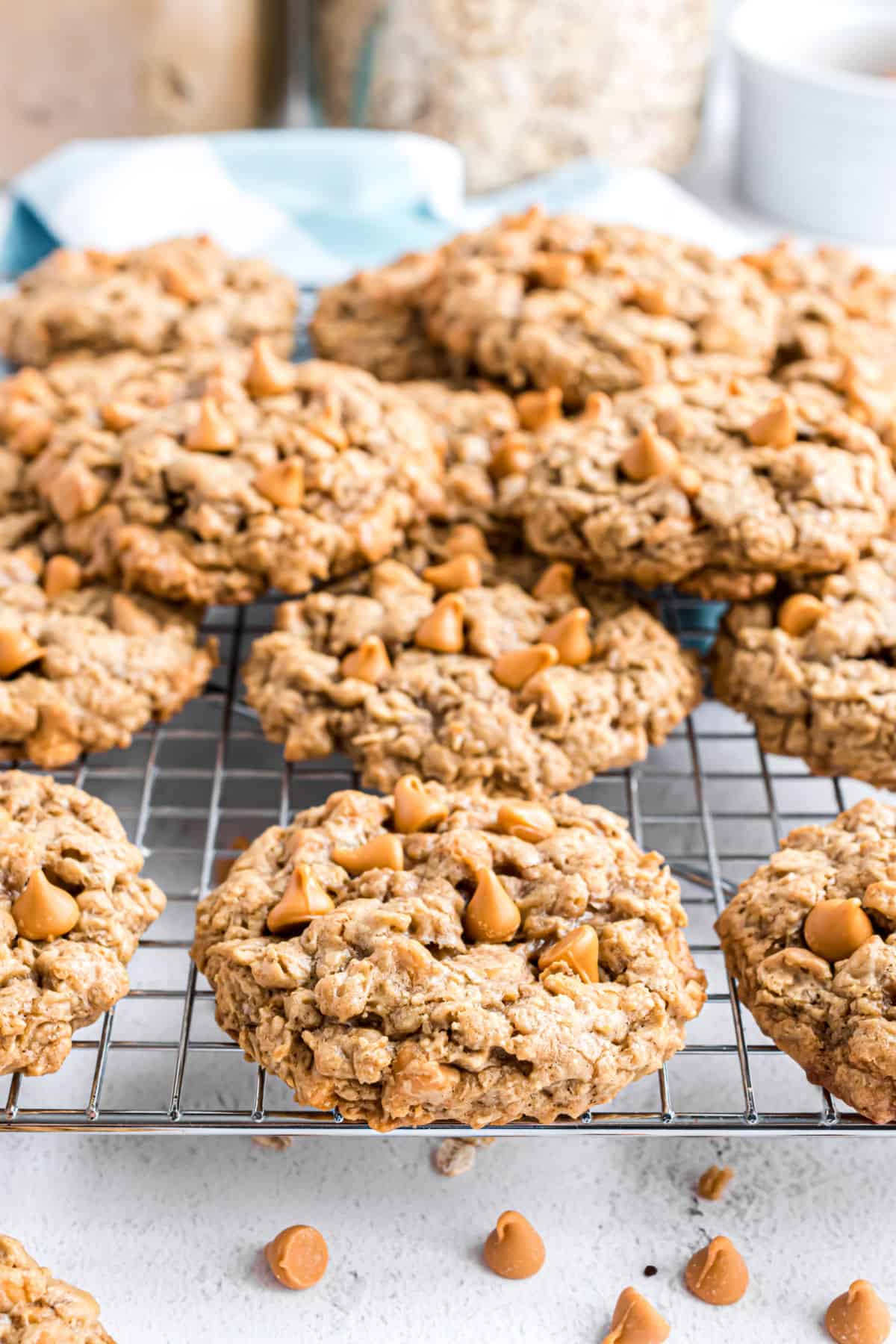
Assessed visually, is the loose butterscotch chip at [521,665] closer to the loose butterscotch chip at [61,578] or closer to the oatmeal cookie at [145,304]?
the loose butterscotch chip at [61,578]

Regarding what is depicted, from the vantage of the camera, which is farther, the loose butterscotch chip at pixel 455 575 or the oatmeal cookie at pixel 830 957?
the loose butterscotch chip at pixel 455 575

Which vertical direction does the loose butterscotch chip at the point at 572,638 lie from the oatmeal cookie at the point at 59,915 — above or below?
above

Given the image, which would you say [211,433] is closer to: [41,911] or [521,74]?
[41,911]

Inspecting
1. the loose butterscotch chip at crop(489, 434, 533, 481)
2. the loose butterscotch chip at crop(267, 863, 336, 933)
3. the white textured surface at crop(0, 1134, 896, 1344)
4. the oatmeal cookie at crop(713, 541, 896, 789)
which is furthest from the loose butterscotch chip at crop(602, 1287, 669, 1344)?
the loose butterscotch chip at crop(489, 434, 533, 481)

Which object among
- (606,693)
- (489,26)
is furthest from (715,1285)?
(489,26)

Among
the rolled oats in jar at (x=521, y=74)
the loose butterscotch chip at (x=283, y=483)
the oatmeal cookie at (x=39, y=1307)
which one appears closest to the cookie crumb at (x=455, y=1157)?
the oatmeal cookie at (x=39, y=1307)

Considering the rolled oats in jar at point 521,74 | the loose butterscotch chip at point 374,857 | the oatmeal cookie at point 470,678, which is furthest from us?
the rolled oats in jar at point 521,74

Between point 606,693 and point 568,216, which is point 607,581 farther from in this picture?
point 568,216
